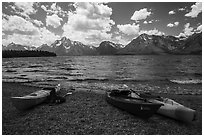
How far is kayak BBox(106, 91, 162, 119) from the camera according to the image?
10734 mm

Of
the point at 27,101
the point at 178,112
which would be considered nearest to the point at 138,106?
the point at 178,112

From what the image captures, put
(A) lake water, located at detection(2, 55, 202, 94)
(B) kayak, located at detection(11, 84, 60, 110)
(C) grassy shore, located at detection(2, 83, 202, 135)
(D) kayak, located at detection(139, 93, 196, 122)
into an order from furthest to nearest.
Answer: (A) lake water, located at detection(2, 55, 202, 94), (B) kayak, located at detection(11, 84, 60, 110), (D) kayak, located at detection(139, 93, 196, 122), (C) grassy shore, located at detection(2, 83, 202, 135)

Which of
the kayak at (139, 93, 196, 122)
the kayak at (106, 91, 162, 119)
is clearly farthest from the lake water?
the kayak at (139, 93, 196, 122)

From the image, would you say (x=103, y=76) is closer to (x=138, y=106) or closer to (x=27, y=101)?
(x=27, y=101)

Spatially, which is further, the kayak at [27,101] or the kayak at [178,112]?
the kayak at [27,101]

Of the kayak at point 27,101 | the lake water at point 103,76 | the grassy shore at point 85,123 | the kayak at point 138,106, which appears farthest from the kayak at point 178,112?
the lake water at point 103,76

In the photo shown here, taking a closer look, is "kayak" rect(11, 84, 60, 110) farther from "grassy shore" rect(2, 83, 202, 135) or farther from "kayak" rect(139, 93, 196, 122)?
"kayak" rect(139, 93, 196, 122)

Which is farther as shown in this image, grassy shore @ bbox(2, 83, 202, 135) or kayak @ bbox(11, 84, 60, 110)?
kayak @ bbox(11, 84, 60, 110)

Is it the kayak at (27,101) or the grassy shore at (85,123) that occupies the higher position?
the kayak at (27,101)

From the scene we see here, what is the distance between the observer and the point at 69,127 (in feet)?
32.9

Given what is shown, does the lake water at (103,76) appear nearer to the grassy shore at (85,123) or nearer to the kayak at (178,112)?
the grassy shore at (85,123)

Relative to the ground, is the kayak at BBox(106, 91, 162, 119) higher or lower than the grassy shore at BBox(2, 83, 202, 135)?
higher

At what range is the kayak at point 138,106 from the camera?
35.2ft

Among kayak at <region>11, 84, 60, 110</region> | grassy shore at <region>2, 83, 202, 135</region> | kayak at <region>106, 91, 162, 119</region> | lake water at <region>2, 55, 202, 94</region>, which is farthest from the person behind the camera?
lake water at <region>2, 55, 202, 94</region>
